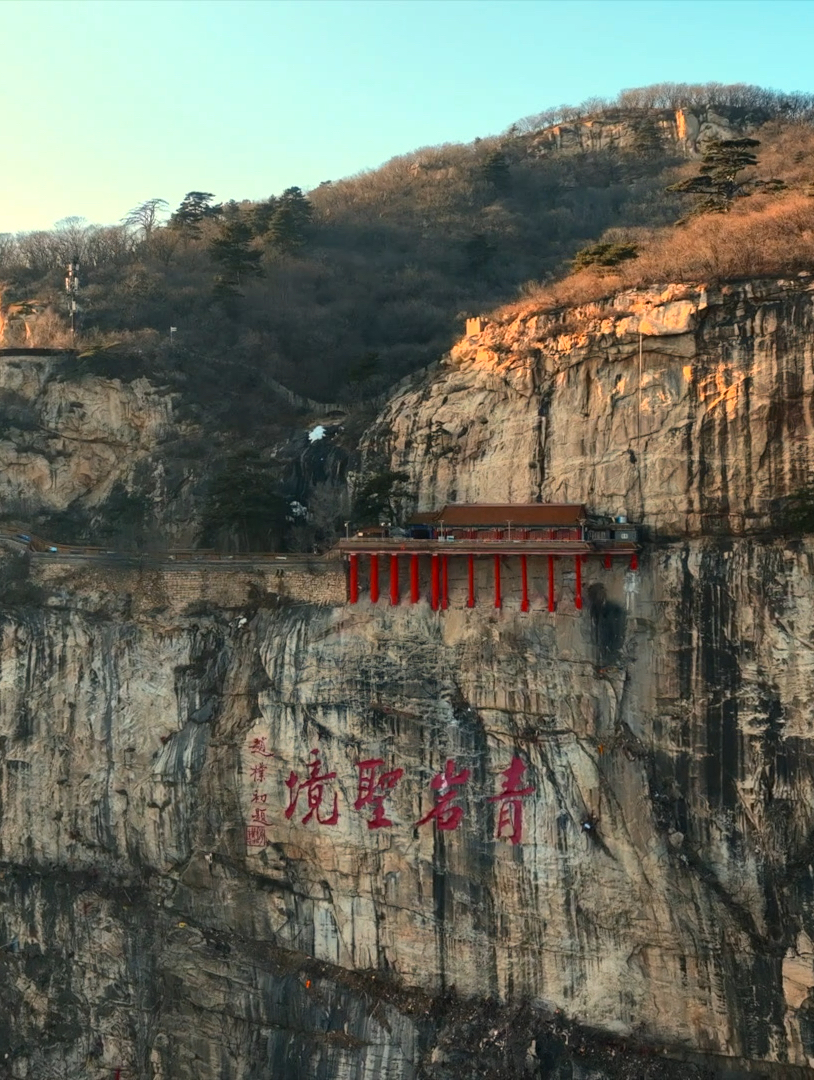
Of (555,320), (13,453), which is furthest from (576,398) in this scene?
(13,453)

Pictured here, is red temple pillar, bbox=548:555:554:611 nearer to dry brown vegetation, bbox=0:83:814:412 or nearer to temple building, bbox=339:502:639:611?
temple building, bbox=339:502:639:611

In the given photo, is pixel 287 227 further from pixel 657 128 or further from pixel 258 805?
pixel 258 805

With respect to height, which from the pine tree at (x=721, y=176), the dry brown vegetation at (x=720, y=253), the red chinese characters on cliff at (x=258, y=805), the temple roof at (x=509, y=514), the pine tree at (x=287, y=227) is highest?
the pine tree at (x=287, y=227)

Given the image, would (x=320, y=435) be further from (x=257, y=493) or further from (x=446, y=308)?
(x=446, y=308)

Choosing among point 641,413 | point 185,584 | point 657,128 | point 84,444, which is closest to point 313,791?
point 185,584

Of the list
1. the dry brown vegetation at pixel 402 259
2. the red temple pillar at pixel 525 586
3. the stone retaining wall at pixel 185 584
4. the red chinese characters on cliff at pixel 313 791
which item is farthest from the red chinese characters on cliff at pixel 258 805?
the dry brown vegetation at pixel 402 259

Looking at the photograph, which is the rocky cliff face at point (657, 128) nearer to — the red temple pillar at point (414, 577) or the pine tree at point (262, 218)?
the pine tree at point (262, 218)

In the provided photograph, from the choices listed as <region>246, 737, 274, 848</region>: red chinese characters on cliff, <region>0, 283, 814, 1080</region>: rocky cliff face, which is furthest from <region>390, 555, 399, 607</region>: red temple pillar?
<region>246, 737, 274, 848</region>: red chinese characters on cliff
